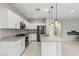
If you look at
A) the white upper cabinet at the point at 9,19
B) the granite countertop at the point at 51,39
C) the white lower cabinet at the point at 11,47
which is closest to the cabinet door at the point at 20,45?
the white lower cabinet at the point at 11,47

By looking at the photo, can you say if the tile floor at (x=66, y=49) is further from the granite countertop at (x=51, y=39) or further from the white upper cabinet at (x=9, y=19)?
the white upper cabinet at (x=9, y=19)

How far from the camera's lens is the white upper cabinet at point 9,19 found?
2.33m

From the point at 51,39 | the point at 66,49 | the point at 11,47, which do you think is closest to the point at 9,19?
the point at 11,47

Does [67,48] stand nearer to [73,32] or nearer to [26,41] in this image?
[73,32]

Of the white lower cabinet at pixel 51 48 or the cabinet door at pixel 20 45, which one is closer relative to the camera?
the white lower cabinet at pixel 51 48

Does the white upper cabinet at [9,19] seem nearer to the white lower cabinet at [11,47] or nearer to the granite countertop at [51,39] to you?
the white lower cabinet at [11,47]

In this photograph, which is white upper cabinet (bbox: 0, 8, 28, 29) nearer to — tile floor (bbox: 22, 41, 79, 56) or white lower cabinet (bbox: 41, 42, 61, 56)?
tile floor (bbox: 22, 41, 79, 56)

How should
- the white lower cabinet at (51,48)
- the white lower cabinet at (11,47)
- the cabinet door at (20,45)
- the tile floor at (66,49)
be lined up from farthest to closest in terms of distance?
1. the cabinet door at (20,45)
2. the tile floor at (66,49)
3. the white lower cabinet at (51,48)
4. the white lower cabinet at (11,47)

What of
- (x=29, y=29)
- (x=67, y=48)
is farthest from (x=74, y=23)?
(x=29, y=29)

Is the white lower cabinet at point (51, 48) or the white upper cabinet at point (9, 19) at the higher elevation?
the white upper cabinet at point (9, 19)

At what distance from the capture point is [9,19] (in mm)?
2607

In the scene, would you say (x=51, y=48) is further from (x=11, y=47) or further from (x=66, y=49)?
(x=11, y=47)

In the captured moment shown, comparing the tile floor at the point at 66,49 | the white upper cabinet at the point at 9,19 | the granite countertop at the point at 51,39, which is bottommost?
the tile floor at the point at 66,49

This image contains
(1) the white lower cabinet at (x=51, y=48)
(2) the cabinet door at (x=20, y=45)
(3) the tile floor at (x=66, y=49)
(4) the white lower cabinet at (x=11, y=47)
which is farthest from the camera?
(2) the cabinet door at (x=20, y=45)
